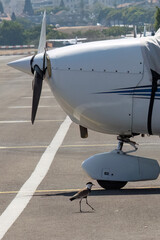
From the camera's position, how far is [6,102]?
35.0 meters

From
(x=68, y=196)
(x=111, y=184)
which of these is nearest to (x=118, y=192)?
(x=111, y=184)

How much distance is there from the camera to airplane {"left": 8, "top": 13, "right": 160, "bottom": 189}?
13.0 meters

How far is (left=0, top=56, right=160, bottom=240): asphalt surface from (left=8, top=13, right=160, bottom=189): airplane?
105 centimetres

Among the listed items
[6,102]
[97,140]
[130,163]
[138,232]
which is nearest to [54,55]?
[130,163]

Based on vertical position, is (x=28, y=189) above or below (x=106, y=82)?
below

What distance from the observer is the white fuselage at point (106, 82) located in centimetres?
1295

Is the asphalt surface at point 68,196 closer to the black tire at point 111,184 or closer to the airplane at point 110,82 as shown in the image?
the black tire at point 111,184

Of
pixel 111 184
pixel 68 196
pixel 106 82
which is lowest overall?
pixel 111 184

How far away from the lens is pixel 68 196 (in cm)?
1309

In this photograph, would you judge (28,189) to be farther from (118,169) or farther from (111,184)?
(118,169)

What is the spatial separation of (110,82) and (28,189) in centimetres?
235

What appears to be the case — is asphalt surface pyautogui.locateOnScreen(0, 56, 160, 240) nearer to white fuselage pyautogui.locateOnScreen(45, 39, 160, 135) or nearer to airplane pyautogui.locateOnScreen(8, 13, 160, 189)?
airplane pyautogui.locateOnScreen(8, 13, 160, 189)

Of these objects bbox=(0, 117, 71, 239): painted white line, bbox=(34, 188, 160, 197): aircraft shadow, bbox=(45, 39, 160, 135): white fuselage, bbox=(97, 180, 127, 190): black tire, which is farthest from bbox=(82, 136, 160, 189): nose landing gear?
bbox=(0, 117, 71, 239): painted white line

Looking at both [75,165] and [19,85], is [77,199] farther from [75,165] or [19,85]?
[19,85]
